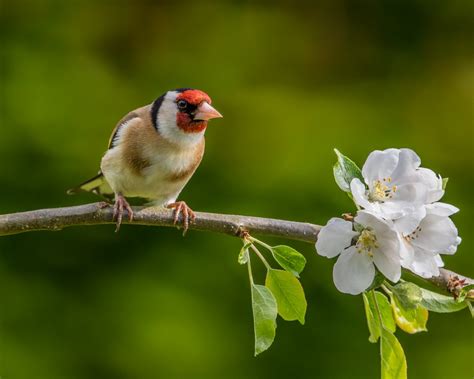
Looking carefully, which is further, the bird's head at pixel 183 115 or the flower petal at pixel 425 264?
the bird's head at pixel 183 115

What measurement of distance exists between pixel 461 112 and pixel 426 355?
4.13 ft

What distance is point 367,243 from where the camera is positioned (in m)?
1.30

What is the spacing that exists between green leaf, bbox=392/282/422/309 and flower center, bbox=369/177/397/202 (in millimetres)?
153

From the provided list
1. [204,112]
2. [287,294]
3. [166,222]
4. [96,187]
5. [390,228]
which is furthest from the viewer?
[96,187]

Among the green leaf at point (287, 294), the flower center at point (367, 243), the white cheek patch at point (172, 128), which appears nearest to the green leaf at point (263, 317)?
the green leaf at point (287, 294)

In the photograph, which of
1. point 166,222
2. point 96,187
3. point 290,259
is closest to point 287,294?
point 290,259

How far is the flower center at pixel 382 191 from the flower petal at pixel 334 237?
0.07 meters

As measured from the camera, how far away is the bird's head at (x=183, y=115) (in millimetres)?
2188

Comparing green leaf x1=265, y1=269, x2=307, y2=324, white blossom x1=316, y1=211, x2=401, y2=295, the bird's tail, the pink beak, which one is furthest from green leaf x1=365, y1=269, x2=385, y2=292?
the bird's tail

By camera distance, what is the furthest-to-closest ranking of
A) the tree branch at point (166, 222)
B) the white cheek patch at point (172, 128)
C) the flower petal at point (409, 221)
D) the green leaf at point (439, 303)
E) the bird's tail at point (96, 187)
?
the bird's tail at point (96, 187) < the white cheek patch at point (172, 128) < the tree branch at point (166, 222) < the green leaf at point (439, 303) < the flower petal at point (409, 221)

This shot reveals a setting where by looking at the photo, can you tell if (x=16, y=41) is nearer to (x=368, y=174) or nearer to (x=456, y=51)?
(x=456, y=51)

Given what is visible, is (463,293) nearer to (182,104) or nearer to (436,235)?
(436,235)

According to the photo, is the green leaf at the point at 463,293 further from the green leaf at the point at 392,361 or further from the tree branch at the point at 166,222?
the green leaf at the point at 392,361

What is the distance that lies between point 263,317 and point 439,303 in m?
0.32
